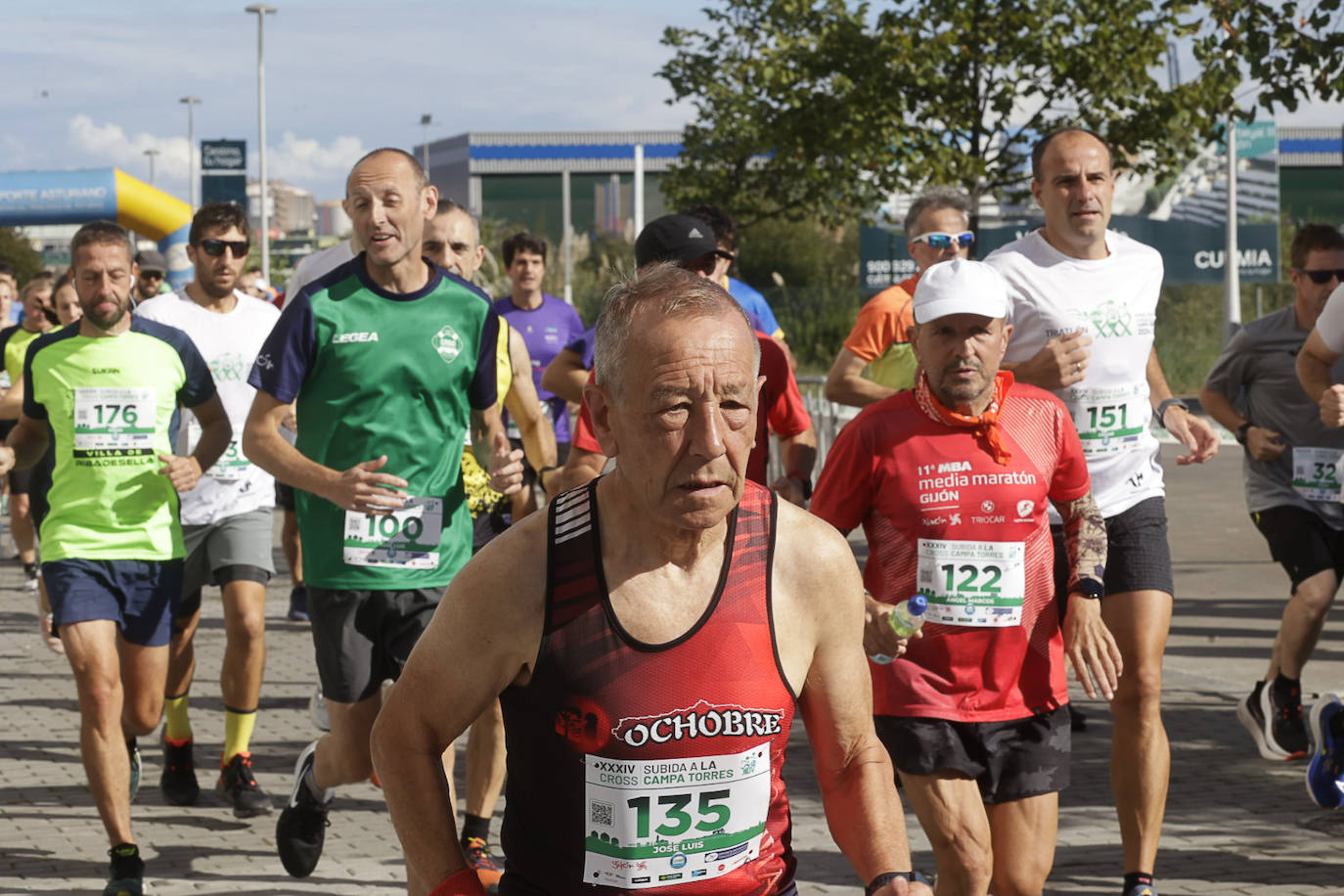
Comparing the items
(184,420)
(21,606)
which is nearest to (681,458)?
(184,420)

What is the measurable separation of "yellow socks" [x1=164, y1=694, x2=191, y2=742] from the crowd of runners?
0.9 inches

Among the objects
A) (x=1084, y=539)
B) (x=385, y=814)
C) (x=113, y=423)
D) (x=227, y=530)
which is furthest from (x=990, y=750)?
(x=227, y=530)

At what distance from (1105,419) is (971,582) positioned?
4.46ft

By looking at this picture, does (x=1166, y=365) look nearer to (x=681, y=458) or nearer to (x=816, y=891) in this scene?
(x=816, y=891)

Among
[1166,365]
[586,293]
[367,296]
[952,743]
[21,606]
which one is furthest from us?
[586,293]

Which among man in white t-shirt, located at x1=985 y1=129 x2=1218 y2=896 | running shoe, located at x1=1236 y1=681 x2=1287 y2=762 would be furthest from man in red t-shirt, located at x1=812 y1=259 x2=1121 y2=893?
running shoe, located at x1=1236 y1=681 x2=1287 y2=762

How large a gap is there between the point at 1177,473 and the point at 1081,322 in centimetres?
1508

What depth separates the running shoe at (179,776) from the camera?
695 cm

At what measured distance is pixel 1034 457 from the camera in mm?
4559

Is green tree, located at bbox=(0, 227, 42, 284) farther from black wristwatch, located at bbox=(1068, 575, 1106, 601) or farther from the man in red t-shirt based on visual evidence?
black wristwatch, located at bbox=(1068, 575, 1106, 601)

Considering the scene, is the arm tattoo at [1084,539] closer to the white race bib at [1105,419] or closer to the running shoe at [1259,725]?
the white race bib at [1105,419]

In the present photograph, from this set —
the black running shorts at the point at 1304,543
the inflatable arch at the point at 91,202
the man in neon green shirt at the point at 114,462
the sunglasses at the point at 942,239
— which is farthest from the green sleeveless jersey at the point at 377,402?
the inflatable arch at the point at 91,202

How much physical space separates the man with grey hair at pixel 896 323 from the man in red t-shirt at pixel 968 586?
1787 mm

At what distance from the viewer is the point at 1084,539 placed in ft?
15.4
